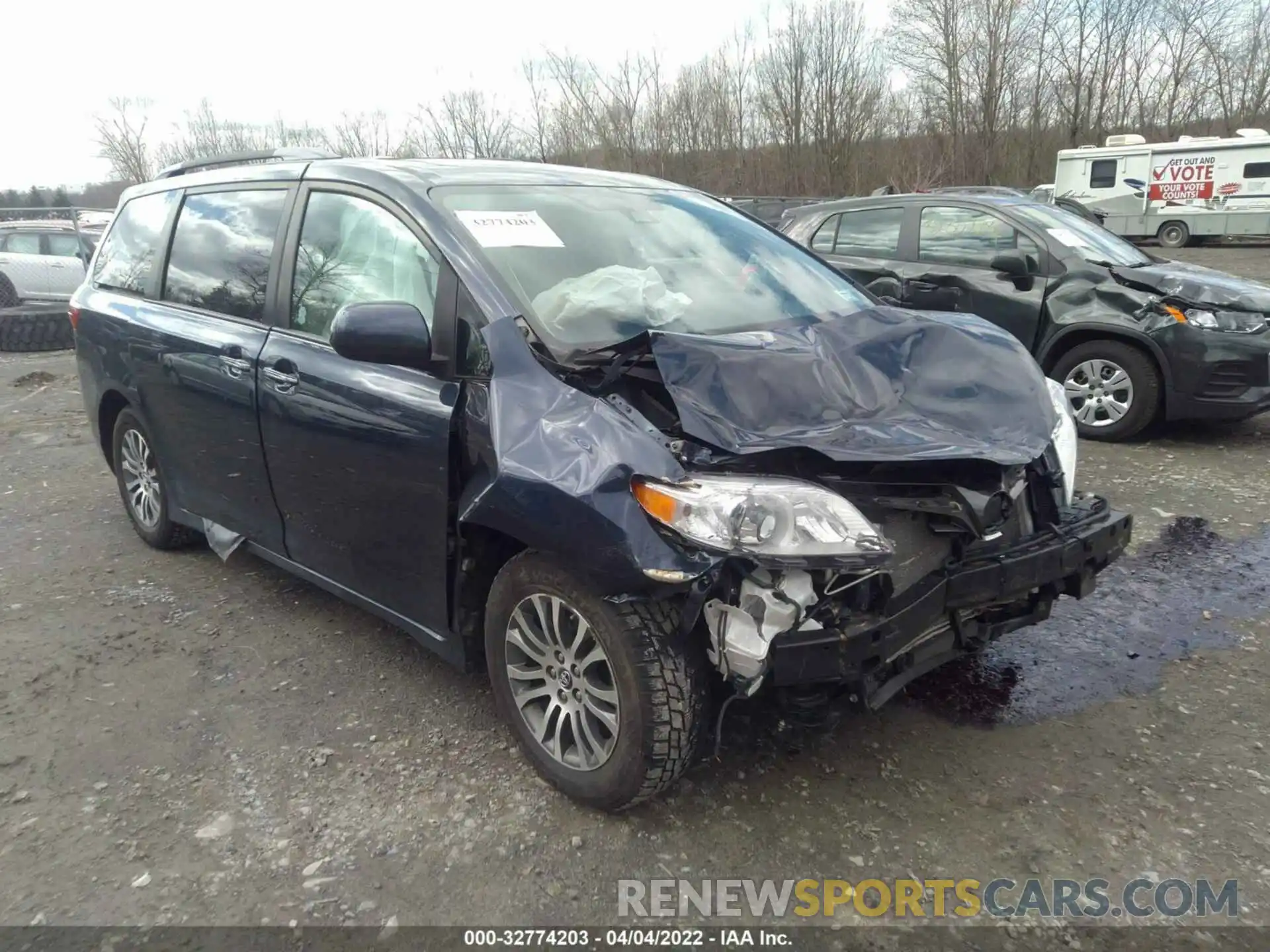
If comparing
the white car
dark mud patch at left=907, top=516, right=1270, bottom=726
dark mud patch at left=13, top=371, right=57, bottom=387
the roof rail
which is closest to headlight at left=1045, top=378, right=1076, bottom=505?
dark mud patch at left=907, top=516, right=1270, bottom=726

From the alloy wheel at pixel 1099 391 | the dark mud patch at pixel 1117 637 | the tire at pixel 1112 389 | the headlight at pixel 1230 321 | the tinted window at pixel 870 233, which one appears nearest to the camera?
the dark mud patch at pixel 1117 637

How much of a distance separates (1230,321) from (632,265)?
15.8 ft

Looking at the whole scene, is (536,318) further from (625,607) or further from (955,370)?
(955,370)

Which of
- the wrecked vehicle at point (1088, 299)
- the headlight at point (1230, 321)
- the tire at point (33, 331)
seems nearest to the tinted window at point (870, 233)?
the wrecked vehicle at point (1088, 299)

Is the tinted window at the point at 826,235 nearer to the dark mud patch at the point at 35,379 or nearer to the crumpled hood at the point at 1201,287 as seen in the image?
the crumpled hood at the point at 1201,287

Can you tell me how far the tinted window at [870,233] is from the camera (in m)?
7.41

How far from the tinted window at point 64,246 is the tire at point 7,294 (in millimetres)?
842

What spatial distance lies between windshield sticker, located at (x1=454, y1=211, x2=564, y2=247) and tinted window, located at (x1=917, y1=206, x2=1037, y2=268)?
489 centimetres

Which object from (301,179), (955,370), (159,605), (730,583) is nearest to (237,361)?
(301,179)

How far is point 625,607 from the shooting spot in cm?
242

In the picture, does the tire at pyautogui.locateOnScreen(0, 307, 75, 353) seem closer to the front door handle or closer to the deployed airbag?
the front door handle

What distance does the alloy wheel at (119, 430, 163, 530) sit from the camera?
4.67 metres

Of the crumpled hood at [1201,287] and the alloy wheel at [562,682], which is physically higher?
the crumpled hood at [1201,287]

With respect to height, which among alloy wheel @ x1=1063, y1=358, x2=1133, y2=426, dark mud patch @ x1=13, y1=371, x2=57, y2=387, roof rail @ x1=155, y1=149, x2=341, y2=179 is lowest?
dark mud patch @ x1=13, y1=371, x2=57, y2=387
